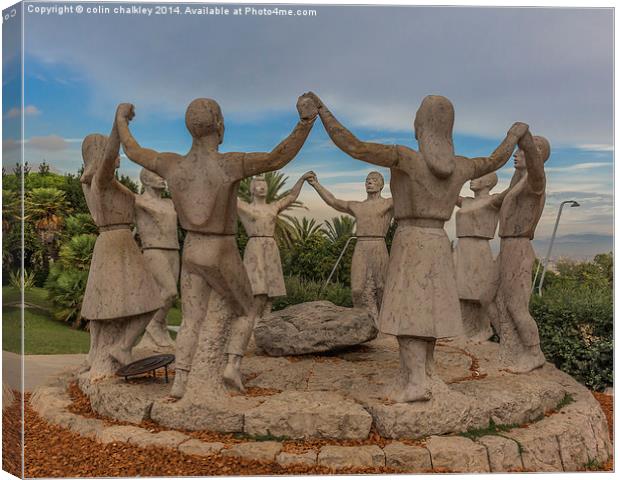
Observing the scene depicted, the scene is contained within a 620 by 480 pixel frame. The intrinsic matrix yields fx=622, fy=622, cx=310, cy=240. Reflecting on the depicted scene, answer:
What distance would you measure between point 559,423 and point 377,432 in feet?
5.47

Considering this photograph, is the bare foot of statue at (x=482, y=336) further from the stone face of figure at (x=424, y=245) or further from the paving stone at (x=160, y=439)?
the paving stone at (x=160, y=439)

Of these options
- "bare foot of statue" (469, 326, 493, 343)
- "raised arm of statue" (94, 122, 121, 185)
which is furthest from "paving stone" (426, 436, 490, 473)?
"bare foot of statue" (469, 326, 493, 343)

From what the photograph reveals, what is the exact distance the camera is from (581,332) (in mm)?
8656

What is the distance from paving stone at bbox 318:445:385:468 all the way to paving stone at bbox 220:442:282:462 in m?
0.36

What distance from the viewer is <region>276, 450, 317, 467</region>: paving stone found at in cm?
456

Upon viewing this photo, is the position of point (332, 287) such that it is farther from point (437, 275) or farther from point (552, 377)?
point (437, 275)

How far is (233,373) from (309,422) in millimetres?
991

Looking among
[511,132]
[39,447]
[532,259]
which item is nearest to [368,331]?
[532,259]

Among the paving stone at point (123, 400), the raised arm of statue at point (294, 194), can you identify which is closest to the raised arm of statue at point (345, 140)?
the paving stone at point (123, 400)

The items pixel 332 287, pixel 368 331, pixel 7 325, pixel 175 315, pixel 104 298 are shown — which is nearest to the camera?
pixel 7 325

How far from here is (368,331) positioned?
753 cm

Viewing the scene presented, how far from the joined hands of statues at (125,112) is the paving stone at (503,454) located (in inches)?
160

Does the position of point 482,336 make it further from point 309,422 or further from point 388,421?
point 309,422

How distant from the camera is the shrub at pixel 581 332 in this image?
835 cm
